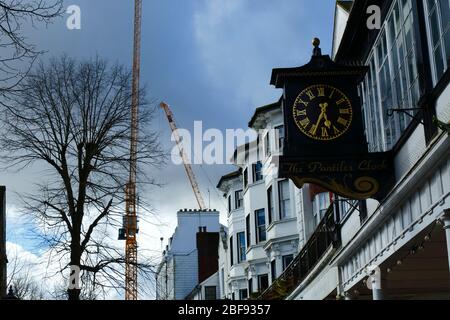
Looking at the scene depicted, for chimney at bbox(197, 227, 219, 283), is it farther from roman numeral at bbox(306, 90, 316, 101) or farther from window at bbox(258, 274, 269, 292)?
roman numeral at bbox(306, 90, 316, 101)

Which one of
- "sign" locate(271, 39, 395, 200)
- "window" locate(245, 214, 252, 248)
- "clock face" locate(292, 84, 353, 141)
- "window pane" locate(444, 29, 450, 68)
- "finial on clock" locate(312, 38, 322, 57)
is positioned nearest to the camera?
"window pane" locate(444, 29, 450, 68)

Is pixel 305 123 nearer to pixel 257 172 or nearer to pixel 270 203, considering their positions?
pixel 270 203

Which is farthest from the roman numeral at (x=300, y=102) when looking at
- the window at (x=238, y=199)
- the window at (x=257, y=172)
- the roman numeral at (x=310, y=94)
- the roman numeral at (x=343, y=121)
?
the window at (x=238, y=199)

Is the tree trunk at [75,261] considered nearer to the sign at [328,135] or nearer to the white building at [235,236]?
the sign at [328,135]

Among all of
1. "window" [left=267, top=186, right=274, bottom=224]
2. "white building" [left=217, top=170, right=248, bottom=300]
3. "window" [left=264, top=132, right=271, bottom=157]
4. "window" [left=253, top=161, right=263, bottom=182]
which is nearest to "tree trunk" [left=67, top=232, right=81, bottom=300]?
"window" [left=267, top=186, right=274, bottom=224]

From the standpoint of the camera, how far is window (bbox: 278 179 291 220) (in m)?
41.6

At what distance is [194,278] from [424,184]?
261 ft

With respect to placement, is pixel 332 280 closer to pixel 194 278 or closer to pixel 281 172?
pixel 281 172

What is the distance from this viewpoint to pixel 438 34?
12.8 metres

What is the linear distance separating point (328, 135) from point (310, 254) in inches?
587

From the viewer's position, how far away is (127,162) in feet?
87.8

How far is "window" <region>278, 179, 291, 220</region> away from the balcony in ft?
16.6

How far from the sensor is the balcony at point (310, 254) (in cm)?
2328

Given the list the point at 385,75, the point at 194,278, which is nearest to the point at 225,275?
the point at 194,278
